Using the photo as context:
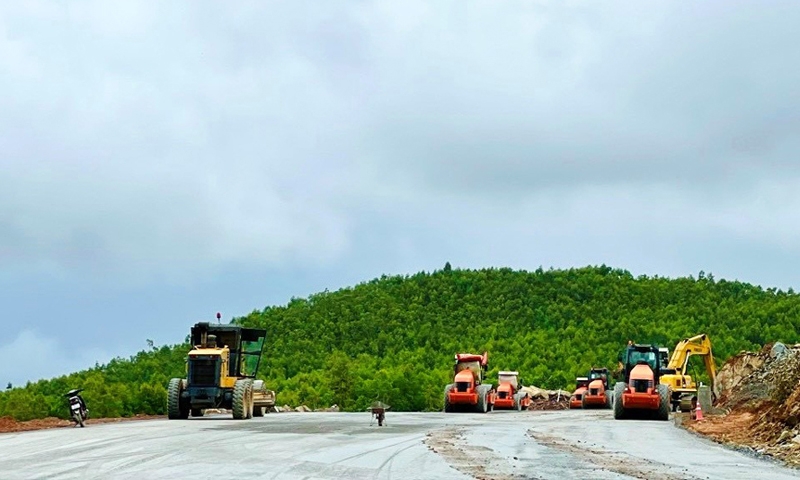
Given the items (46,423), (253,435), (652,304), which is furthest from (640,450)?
(652,304)

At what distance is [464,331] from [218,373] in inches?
5361

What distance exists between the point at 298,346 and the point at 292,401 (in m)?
55.2

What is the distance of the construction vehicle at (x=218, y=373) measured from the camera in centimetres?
4100

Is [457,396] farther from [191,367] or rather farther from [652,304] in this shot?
[652,304]

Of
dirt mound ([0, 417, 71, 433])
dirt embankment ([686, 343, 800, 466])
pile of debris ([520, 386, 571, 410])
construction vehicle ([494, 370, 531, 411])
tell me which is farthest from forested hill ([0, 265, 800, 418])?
dirt mound ([0, 417, 71, 433])

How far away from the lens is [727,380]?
6234 cm

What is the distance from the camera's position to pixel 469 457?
23.2m

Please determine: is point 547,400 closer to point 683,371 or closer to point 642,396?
point 683,371

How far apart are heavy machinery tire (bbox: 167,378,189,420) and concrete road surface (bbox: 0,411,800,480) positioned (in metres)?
7.21

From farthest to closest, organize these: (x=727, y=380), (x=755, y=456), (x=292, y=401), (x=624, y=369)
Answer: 1. (x=292, y=401)
2. (x=727, y=380)
3. (x=624, y=369)
4. (x=755, y=456)

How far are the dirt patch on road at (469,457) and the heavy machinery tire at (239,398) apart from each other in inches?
449

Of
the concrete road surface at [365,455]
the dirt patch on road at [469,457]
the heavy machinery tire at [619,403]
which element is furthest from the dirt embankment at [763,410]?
the dirt patch on road at [469,457]

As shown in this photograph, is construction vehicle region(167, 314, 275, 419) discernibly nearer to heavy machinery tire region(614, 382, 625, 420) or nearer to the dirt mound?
the dirt mound

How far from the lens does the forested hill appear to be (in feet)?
410
